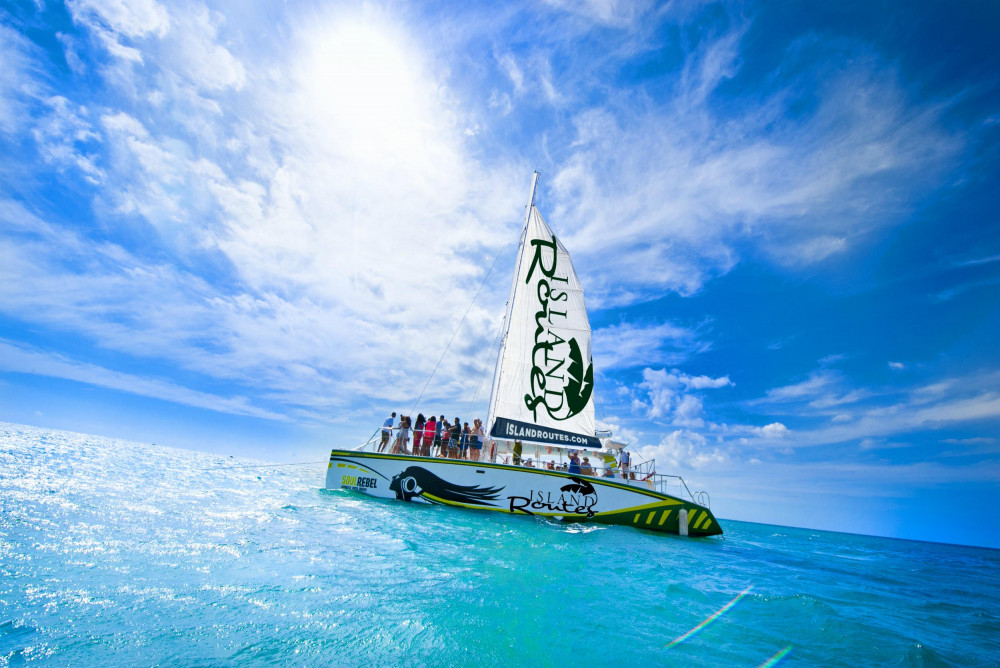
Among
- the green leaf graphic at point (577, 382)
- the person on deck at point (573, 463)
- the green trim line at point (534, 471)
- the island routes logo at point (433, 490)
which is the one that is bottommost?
the island routes logo at point (433, 490)

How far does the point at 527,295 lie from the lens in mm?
16156

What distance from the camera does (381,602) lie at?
13.3 feet

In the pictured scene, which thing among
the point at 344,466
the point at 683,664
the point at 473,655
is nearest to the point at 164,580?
the point at 473,655

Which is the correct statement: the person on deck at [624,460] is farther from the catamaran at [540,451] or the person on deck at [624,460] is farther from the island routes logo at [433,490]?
the island routes logo at [433,490]

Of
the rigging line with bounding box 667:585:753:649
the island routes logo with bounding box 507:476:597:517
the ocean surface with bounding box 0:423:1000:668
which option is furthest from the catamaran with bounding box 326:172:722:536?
the rigging line with bounding box 667:585:753:649

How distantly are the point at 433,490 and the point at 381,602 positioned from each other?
925 centimetres

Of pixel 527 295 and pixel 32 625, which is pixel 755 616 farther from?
pixel 527 295

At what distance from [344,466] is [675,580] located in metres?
11.0

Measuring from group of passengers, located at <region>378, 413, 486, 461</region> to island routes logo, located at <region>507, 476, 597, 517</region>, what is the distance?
2.10 meters

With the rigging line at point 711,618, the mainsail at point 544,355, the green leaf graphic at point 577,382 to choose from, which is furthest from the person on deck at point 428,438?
the rigging line at point 711,618

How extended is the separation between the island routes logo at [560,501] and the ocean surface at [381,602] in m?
3.44

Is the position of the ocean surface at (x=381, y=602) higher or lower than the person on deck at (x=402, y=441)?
lower

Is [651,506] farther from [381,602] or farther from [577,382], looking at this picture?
[381,602]

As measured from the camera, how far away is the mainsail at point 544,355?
48.3 ft
